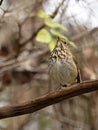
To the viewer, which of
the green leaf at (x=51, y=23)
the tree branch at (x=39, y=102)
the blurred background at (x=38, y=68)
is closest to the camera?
the tree branch at (x=39, y=102)

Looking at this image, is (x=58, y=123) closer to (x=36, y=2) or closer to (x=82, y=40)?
(x=82, y=40)

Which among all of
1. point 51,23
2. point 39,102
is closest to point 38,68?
point 51,23

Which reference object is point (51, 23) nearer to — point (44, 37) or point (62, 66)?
point (44, 37)

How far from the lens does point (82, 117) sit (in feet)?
15.6

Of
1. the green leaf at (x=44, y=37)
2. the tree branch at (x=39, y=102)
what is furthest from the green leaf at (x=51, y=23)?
the tree branch at (x=39, y=102)

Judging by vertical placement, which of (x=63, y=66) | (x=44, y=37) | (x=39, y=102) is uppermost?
(x=44, y=37)

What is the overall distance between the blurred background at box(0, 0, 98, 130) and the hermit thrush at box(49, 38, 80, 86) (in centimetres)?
82

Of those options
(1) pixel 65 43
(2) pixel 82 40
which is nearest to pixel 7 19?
(1) pixel 65 43

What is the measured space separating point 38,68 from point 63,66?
67.9 inches

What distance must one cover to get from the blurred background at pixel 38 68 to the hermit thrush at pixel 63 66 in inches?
32.1

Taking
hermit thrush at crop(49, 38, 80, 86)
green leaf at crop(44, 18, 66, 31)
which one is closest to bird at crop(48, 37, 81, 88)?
hermit thrush at crop(49, 38, 80, 86)

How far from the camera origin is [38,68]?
476cm

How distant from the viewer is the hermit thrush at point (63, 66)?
3.05 m

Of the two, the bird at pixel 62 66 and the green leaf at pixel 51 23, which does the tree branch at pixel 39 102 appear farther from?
the green leaf at pixel 51 23
